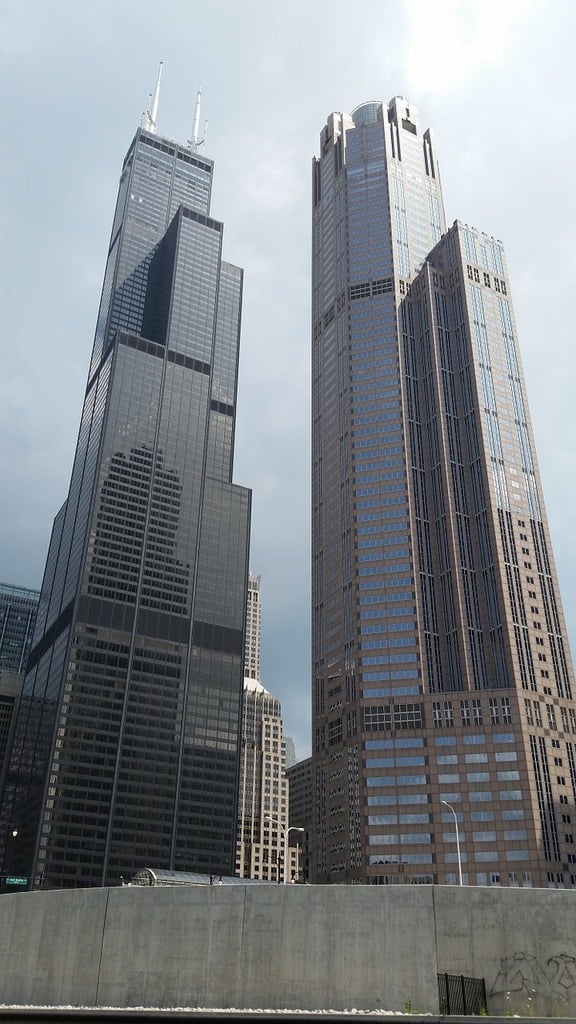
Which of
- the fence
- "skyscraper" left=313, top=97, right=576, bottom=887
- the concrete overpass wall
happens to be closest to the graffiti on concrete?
the concrete overpass wall

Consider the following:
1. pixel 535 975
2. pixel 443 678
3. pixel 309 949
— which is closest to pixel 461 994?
pixel 535 975

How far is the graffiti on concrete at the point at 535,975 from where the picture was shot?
37.1 meters

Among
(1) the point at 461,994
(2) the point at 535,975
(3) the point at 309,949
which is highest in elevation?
(3) the point at 309,949

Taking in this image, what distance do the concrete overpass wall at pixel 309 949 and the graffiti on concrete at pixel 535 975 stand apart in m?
0.05

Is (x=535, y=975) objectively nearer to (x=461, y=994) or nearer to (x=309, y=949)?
(x=461, y=994)

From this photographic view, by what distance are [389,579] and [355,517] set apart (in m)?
17.9

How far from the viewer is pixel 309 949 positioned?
3997 cm

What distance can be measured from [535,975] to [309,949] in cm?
1047

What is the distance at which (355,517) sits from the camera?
192m

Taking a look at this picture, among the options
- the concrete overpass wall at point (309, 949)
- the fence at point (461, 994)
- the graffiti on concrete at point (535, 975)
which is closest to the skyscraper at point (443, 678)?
the concrete overpass wall at point (309, 949)

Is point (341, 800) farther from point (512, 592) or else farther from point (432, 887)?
point (432, 887)

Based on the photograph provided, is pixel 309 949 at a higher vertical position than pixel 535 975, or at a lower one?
higher

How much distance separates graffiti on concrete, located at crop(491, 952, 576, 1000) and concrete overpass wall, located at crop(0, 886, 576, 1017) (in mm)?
→ 45

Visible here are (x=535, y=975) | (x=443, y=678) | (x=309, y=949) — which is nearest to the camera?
(x=535, y=975)
